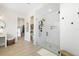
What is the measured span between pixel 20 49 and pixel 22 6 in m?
0.73

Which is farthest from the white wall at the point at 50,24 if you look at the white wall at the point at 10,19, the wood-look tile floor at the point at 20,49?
the white wall at the point at 10,19

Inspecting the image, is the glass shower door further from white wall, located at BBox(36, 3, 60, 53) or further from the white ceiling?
the white ceiling

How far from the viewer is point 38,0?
1.66m

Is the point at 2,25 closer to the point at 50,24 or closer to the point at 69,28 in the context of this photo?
the point at 50,24

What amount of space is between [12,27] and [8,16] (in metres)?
0.20

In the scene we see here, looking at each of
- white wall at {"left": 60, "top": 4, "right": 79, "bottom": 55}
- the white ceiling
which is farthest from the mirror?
white wall at {"left": 60, "top": 4, "right": 79, "bottom": 55}

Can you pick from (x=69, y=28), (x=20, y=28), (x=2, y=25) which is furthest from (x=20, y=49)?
(x=69, y=28)

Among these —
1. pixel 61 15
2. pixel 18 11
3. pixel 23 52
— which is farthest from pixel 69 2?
pixel 23 52

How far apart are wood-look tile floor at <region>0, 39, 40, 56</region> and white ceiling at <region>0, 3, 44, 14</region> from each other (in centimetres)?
53

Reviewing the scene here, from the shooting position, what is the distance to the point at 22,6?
1.67m

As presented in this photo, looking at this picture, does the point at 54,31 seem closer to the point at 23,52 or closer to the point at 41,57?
the point at 41,57

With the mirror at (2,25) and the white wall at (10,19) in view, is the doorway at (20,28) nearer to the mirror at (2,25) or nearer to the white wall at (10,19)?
the white wall at (10,19)

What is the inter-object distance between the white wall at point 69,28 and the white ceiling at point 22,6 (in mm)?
440

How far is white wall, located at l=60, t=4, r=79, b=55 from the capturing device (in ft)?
5.30
